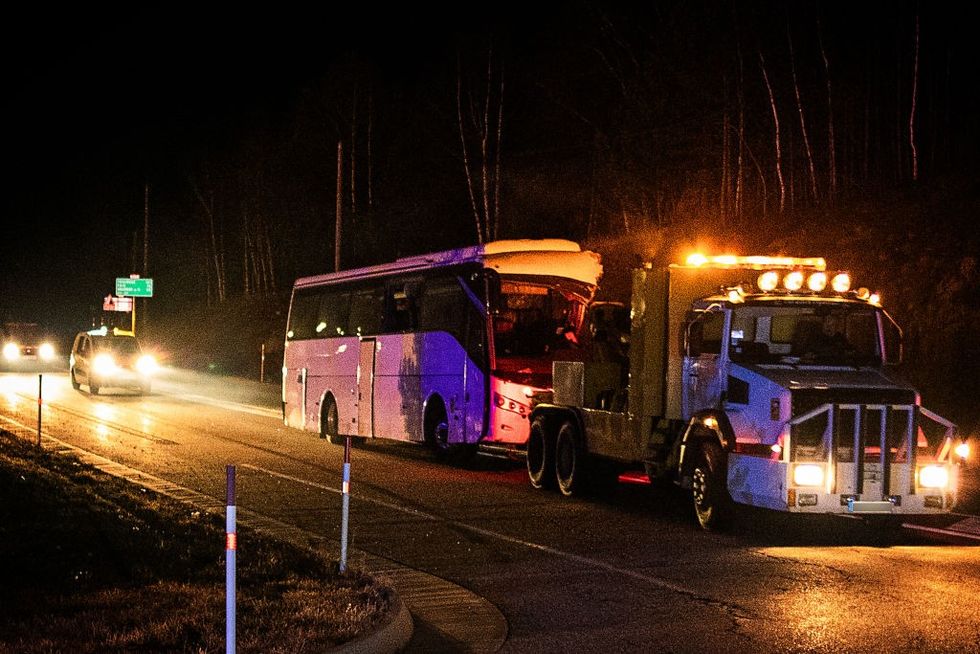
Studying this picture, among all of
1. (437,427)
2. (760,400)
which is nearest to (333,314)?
(437,427)

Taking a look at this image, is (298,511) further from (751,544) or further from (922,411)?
(922,411)

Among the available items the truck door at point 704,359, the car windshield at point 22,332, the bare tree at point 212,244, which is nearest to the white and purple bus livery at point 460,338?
the truck door at point 704,359

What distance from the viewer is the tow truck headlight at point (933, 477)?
12.8 metres

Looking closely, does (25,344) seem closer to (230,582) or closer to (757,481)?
(757,481)

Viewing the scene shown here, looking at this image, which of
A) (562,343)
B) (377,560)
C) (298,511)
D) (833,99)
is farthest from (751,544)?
(833,99)

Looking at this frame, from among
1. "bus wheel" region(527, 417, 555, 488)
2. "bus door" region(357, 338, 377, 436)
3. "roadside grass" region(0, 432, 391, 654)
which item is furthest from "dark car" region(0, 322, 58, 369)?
"roadside grass" region(0, 432, 391, 654)

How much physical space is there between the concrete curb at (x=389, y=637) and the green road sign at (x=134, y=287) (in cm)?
6756

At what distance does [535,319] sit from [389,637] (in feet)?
42.1

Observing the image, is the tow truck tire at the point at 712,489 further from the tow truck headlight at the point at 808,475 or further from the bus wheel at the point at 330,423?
the bus wheel at the point at 330,423

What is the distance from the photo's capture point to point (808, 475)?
41.5ft

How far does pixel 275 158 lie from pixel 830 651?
63.1 m

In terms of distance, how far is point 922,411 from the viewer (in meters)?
12.9

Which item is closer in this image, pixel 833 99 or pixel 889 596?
pixel 889 596

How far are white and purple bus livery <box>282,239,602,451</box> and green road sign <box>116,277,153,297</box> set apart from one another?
166 feet
